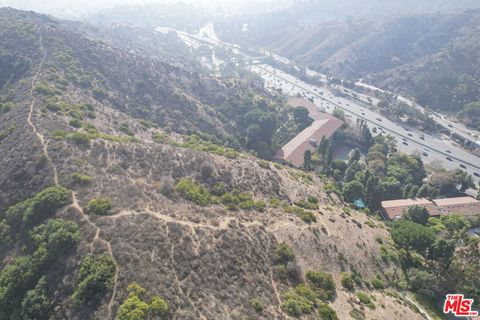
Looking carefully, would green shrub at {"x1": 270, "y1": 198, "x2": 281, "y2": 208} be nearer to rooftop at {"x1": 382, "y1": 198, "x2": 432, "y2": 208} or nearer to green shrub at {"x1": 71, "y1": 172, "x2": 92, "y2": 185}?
green shrub at {"x1": 71, "y1": 172, "x2": 92, "y2": 185}

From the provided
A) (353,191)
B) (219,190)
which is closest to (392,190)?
(353,191)

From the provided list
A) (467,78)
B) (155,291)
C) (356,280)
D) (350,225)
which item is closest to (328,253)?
(356,280)

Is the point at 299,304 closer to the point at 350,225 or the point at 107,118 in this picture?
the point at 350,225

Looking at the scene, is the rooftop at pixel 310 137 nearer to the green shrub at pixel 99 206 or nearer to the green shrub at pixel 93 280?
the green shrub at pixel 99 206

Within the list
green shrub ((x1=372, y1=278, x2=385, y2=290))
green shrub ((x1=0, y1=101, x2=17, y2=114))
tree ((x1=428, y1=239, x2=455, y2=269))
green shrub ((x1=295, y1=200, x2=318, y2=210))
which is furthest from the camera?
green shrub ((x1=0, y1=101, x2=17, y2=114))

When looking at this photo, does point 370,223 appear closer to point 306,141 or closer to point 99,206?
point 99,206

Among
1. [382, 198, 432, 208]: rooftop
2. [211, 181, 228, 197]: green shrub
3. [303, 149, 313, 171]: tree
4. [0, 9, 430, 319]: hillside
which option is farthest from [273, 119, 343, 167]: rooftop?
[211, 181, 228, 197]: green shrub
